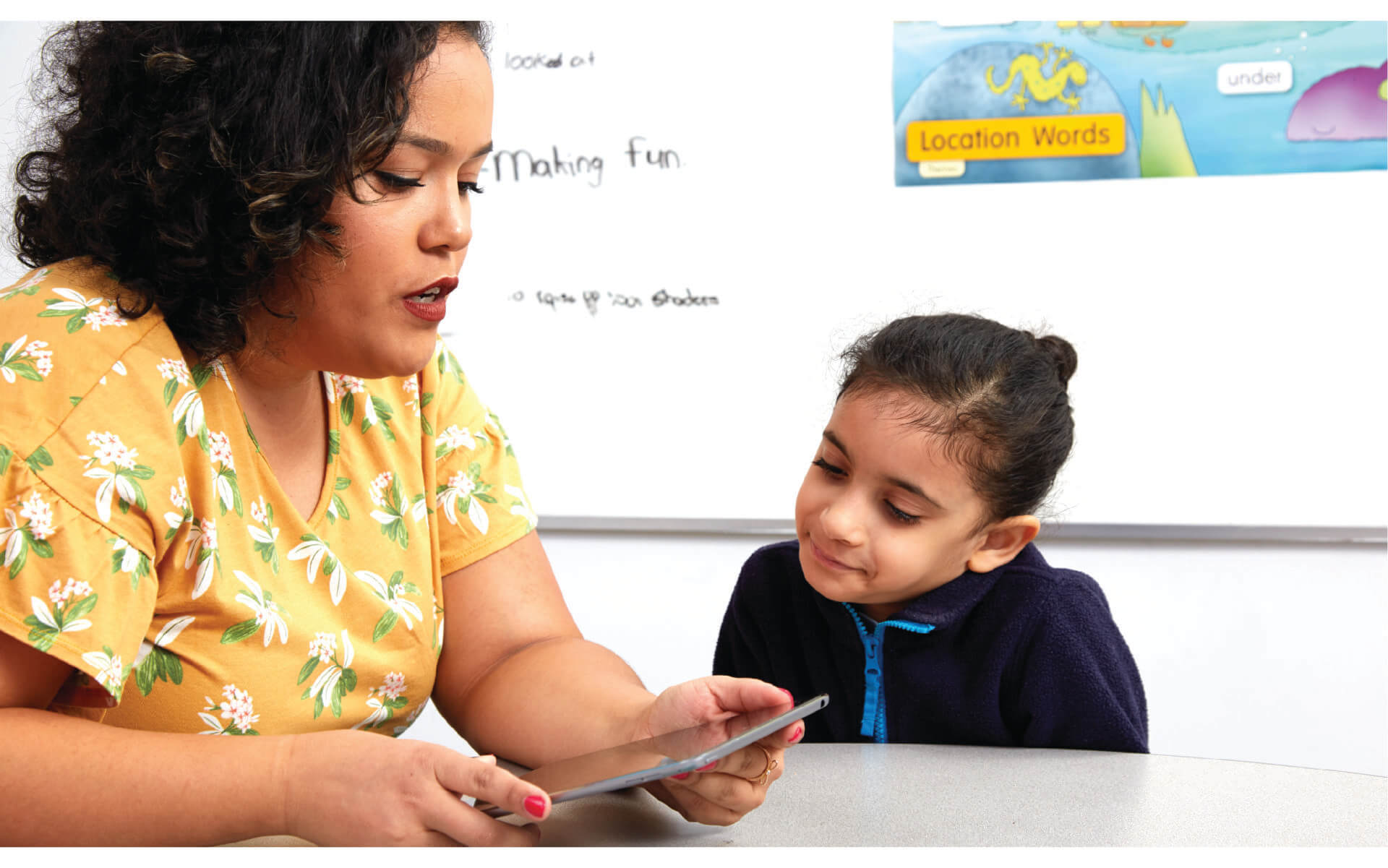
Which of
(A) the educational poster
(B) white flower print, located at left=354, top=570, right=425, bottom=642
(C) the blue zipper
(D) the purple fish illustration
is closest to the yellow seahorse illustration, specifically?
(A) the educational poster

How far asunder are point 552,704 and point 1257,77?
1386mm

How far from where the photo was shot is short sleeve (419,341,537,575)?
965 mm

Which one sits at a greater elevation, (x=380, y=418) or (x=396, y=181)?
(x=396, y=181)

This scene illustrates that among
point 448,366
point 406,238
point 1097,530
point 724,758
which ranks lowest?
point 1097,530

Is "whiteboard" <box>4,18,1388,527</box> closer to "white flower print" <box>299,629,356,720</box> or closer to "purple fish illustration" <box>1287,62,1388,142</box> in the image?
"purple fish illustration" <box>1287,62,1388,142</box>

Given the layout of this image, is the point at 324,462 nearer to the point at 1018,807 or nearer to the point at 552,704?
the point at 552,704

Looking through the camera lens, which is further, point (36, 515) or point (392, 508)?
point (392, 508)

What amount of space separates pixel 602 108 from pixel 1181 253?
2.95 ft

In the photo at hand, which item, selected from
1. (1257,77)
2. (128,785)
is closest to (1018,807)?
(128,785)

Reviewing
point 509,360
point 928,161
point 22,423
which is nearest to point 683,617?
point 509,360

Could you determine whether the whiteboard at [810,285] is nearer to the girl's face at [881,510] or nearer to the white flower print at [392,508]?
the girl's face at [881,510]

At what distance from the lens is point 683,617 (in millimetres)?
1891

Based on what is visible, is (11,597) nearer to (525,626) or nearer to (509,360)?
(525,626)

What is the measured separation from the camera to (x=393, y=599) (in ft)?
2.89
